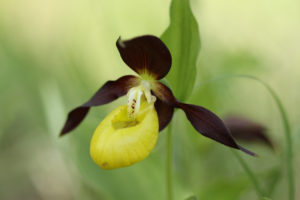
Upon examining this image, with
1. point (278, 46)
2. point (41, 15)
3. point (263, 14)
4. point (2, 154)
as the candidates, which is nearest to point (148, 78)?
point (2, 154)

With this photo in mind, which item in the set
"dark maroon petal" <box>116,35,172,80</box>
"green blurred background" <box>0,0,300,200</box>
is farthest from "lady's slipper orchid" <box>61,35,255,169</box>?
"green blurred background" <box>0,0,300,200</box>

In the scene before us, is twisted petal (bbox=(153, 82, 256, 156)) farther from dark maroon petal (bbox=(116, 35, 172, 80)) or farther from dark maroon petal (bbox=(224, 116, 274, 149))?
dark maroon petal (bbox=(224, 116, 274, 149))

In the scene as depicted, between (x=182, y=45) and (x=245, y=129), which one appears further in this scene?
(x=245, y=129)

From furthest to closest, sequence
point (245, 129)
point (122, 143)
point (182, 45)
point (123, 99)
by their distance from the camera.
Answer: point (123, 99), point (245, 129), point (182, 45), point (122, 143)

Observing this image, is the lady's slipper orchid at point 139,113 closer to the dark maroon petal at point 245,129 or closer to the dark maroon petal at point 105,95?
the dark maroon petal at point 105,95

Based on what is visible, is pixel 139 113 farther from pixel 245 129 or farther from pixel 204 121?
pixel 245 129

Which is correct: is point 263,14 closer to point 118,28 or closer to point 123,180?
point 118,28

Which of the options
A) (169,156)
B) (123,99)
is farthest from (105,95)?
(123,99)
